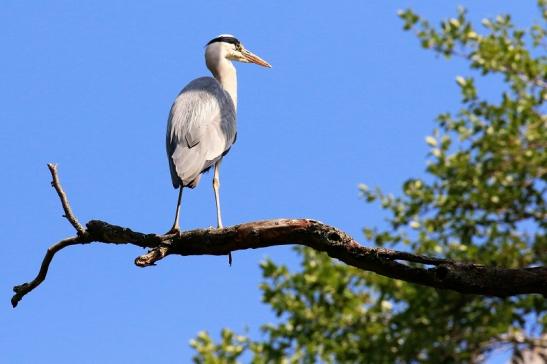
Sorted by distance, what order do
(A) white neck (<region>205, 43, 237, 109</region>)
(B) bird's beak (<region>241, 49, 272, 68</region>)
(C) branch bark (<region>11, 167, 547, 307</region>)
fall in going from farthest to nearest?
(B) bird's beak (<region>241, 49, 272, 68</region>) < (A) white neck (<region>205, 43, 237, 109</region>) < (C) branch bark (<region>11, 167, 547, 307</region>)

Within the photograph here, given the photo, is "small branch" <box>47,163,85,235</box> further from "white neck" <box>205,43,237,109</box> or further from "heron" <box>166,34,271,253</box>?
"white neck" <box>205,43,237,109</box>

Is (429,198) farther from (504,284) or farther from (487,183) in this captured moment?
(504,284)

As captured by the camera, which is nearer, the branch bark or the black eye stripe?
the branch bark

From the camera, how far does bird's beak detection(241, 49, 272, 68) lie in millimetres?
7927

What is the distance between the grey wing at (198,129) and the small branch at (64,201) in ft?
3.52

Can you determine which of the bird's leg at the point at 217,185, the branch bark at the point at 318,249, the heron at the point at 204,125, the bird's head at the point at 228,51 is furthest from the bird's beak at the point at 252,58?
the branch bark at the point at 318,249

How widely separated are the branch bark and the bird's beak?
13.0 ft

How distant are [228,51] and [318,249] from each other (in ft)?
13.6

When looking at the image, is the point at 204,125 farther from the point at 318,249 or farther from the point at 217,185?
the point at 318,249

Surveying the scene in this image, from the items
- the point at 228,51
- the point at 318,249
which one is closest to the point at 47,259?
the point at 318,249

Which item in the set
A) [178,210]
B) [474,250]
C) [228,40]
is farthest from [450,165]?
[178,210]

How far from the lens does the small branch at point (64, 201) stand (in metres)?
4.02

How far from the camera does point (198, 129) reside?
6.04 metres

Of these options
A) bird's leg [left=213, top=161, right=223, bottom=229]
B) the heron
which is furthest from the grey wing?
bird's leg [left=213, top=161, right=223, bottom=229]
